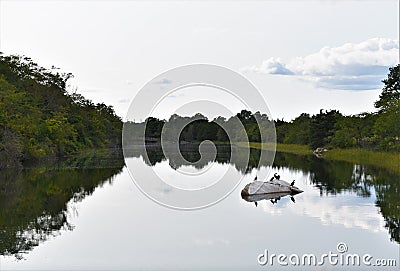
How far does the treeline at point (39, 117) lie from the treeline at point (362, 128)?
22.2 metres

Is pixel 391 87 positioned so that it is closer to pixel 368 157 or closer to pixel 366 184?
pixel 368 157

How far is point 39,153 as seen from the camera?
1330 inches

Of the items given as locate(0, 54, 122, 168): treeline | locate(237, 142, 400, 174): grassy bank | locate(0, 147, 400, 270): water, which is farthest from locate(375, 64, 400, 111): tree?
locate(0, 54, 122, 168): treeline

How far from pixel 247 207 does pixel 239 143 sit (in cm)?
5672

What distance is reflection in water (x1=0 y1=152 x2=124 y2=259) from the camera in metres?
12.8

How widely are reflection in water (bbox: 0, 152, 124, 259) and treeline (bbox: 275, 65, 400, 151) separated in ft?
58.5

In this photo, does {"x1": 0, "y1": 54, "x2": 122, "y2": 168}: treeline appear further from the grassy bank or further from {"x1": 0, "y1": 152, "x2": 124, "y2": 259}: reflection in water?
the grassy bank

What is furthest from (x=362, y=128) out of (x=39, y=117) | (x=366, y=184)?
(x=39, y=117)

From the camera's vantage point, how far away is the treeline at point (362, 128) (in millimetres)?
35469

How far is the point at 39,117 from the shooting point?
1428 inches

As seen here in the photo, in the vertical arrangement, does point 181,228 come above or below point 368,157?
below

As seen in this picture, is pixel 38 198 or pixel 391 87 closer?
pixel 38 198

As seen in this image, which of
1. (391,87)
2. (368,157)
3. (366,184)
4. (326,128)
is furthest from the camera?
(326,128)

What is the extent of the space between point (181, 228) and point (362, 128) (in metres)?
32.6
